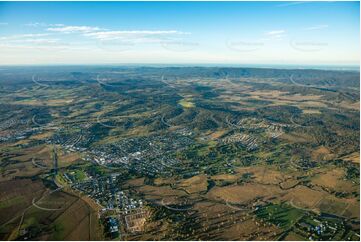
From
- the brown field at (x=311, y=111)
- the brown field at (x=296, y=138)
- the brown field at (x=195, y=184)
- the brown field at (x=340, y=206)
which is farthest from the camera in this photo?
the brown field at (x=311, y=111)

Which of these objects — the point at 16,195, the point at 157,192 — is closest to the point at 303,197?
the point at 157,192

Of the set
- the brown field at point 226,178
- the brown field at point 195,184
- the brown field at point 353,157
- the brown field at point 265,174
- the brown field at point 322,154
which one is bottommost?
the brown field at point 195,184

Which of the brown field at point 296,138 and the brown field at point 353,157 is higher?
the brown field at point 296,138

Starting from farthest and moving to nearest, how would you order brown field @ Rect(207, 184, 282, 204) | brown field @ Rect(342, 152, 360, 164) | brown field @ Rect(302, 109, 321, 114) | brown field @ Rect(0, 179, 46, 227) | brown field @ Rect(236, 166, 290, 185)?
brown field @ Rect(302, 109, 321, 114)
brown field @ Rect(342, 152, 360, 164)
brown field @ Rect(236, 166, 290, 185)
brown field @ Rect(207, 184, 282, 204)
brown field @ Rect(0, 179, 46, 227)

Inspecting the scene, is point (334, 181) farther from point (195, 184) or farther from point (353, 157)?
point (195, 184)

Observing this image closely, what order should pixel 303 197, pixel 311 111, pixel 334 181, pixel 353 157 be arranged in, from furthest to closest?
pixel 311 111 → pixel 353 157 → pixel 334 181 → pixel 303 197

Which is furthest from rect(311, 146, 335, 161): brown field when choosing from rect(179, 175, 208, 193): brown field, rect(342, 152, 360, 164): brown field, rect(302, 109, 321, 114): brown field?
rect(302, 109, 321, 114): brown field

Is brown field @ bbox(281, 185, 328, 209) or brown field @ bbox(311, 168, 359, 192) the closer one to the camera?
brown field @ bbox(281, 185, 328, 209)

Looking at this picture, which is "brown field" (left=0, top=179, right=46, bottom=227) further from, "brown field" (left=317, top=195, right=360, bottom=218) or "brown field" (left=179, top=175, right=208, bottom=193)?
"brown field" (left=317, top=195, right=360, bottom=218)

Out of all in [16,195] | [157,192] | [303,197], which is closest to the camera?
[303,197]

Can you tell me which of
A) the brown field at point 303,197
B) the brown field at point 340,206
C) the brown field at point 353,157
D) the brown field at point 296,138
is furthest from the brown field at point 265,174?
the brown field at point 296,138

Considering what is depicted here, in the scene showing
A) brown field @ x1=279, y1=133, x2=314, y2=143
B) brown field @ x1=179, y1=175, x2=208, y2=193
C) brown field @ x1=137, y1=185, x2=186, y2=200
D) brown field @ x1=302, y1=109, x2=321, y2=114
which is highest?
brown field @ x1=302, y1=109, x2=321, y2=114

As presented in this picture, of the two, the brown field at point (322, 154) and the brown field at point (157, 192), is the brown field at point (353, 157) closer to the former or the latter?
the brown field at point (322, 154)

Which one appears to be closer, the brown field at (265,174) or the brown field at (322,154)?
the brown field at (265,174)
